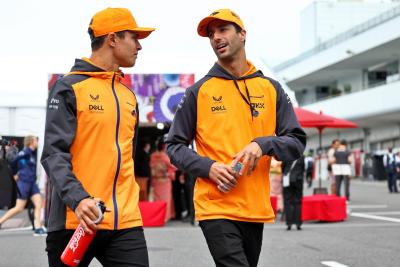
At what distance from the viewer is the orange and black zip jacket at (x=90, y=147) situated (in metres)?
3.48

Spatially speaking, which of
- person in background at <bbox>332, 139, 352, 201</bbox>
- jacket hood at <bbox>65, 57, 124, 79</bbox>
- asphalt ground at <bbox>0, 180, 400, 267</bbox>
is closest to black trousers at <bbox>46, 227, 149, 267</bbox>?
jacket hood at <bbox>65, 57, 124, 79</bbox>

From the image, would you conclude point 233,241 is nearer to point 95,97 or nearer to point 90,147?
point 90,147

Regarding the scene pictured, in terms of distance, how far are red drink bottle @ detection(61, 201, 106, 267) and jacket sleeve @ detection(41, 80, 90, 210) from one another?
10 cm

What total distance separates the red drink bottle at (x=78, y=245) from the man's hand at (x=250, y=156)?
30.1 inches

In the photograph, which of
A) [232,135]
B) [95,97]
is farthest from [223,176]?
[95,97]

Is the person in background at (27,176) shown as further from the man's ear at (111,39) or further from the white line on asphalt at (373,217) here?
the man's ear at (111,39)

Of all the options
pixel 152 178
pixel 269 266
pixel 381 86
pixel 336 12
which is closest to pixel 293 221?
pixel 152 178

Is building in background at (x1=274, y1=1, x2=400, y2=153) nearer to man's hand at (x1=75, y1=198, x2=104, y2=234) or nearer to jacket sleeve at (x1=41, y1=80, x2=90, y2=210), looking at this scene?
jacket sleeve at (x1=41, y1=80, x2=90, y2=210)

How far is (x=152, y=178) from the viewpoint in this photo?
53.7 feet

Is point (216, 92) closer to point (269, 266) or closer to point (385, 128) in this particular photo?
point (269, 266)

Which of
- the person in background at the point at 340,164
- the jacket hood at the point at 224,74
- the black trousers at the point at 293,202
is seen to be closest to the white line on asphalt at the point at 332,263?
the black trousers at the point at 293,202

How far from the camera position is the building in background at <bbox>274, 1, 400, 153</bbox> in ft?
151

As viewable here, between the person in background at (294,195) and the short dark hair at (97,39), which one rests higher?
the short dark hair at (97,39)

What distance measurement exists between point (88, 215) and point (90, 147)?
409mm
